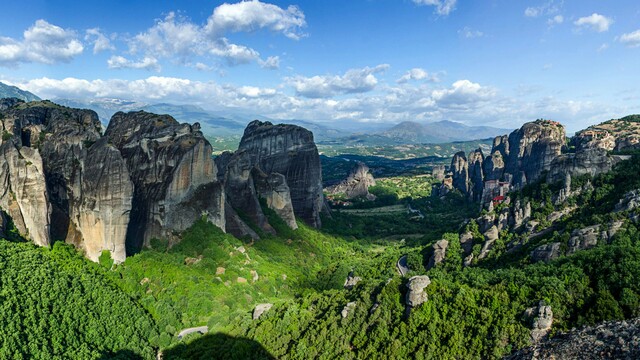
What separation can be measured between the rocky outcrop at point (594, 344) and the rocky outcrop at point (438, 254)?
92.0 feet

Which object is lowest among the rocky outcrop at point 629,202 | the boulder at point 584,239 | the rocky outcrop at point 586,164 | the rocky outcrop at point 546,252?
the rocky outcrop at point 546,252

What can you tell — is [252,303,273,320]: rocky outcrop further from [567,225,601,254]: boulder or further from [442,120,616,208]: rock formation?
[442,120,616,208]: rock formation

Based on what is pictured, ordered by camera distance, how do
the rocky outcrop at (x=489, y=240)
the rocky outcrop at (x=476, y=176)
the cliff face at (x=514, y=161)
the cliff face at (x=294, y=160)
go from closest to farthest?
1. the rocky outcrop at (x=489, y=240)
2. the cliff face at (x=294, y=160)
3. the cliff face at (x=514, y=161)
4. the rocky outcrop at (x=476, y=176)

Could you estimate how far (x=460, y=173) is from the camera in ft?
486

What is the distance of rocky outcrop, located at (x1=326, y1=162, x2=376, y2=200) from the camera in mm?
144750

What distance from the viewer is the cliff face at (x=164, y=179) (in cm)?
5725

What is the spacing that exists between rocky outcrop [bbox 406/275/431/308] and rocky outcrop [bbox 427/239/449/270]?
1924 centimetres

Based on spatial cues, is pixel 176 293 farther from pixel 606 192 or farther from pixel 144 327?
pixel 606 192

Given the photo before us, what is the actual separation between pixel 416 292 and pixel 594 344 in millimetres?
14492

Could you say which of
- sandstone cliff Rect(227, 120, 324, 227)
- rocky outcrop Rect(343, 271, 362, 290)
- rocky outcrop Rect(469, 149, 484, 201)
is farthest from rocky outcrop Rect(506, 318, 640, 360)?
rocky outcrop Rect(469, 149, 484, 201)

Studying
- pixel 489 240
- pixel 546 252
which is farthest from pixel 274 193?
pixel 546 252

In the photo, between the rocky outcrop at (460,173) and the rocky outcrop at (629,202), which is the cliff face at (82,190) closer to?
the rocky outcrop at (629,202)

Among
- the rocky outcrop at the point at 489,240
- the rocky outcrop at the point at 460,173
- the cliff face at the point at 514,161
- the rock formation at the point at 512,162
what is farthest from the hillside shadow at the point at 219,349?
the rocky outcrop at the point at 460,173

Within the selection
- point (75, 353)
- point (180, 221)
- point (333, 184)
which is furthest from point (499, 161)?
point (75, 353)
